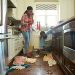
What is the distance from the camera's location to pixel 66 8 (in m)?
7.48

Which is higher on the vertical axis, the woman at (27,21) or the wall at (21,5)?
the wall at (21,5)

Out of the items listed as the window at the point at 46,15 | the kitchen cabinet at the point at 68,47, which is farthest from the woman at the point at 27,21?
the kitchen cabinet at the point at 68,47

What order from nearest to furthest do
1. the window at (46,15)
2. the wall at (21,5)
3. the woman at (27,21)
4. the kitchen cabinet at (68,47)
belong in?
1. the kitchen cabinet at (68,47)
2. the woman at (27,21)
3. the wall at (21,5)
4. the window at (46,15)

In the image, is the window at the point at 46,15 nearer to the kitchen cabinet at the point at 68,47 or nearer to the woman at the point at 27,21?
the woman at the point at 27,21

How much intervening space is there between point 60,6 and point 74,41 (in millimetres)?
5443

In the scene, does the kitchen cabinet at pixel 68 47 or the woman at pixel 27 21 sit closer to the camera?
the kitchen cabinet at pixel 68 47

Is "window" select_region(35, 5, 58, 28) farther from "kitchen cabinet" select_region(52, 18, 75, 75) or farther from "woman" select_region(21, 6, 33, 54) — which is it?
"kitchen cabinet" select_region(52, 18, 75, 75)

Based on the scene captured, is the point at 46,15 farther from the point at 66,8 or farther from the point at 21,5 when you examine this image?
the point at 21,5

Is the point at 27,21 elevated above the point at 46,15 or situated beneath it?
situated beneath

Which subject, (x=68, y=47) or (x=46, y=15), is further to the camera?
(x=46, y=15)

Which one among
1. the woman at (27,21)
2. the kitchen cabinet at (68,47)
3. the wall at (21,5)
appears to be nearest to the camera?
the kitchen cabinet at (68,47)

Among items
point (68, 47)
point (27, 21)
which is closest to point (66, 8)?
point (27, 21)

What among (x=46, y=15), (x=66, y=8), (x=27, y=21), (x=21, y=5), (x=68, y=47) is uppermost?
(x=21, y=5)

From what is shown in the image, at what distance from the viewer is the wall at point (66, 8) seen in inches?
293
